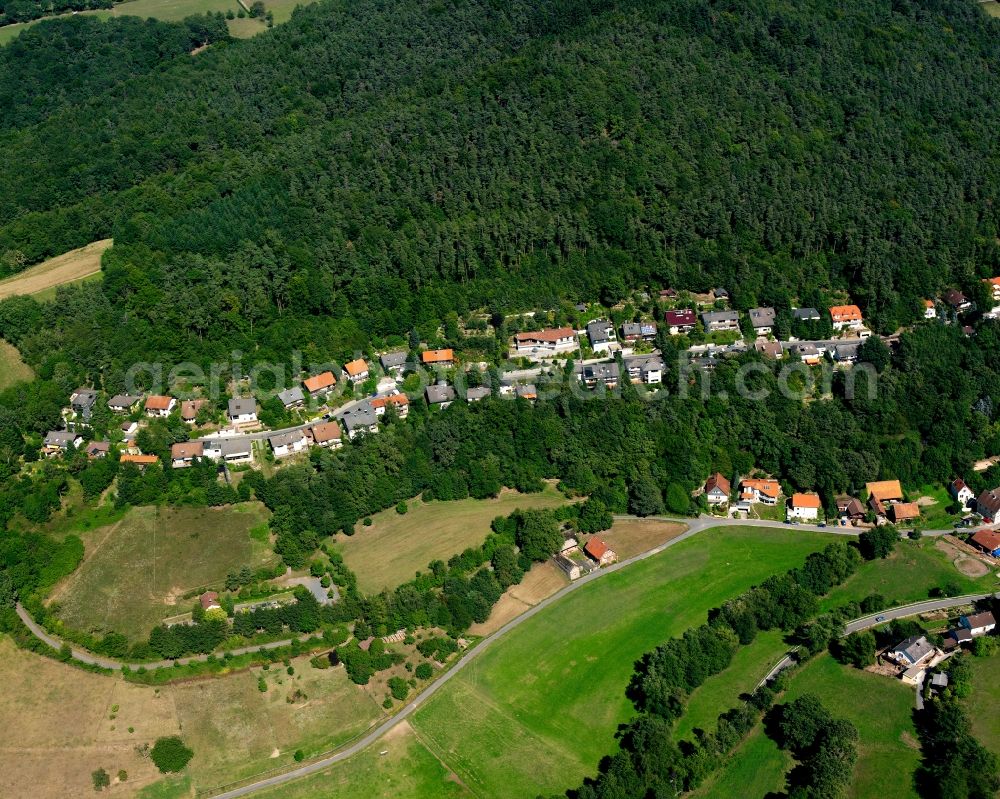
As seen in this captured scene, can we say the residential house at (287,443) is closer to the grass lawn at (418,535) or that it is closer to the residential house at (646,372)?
the grass lawn at (418,535)

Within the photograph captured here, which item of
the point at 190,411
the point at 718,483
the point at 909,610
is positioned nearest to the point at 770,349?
the point at 718,483

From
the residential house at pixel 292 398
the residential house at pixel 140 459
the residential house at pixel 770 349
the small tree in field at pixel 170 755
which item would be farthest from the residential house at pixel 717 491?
the residential house at pixel 140 459

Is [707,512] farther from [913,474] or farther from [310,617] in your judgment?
[310,617]

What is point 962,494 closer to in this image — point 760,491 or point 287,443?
point 760,491

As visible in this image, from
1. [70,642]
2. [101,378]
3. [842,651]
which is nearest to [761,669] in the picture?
[842,651]

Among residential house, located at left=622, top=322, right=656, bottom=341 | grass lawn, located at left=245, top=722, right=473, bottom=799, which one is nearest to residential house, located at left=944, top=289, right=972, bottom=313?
residential house, located at left=622, top=322, right=656, bottom=341
